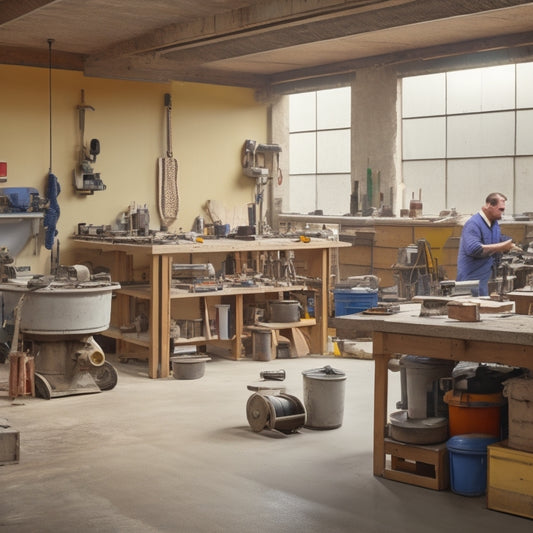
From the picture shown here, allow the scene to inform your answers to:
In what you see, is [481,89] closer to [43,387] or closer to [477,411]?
[43,387]

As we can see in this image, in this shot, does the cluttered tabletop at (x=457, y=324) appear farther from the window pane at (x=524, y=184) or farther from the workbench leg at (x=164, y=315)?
the window pane at (x=524, y=184)

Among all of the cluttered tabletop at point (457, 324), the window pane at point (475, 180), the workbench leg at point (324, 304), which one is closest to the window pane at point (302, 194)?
the window pane at point (475, 180)

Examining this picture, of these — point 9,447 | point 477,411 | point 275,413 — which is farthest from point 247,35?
point 477,411

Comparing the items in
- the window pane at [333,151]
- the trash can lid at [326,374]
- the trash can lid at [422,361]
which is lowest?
the trash can lid at [326,374]

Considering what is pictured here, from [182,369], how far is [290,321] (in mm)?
1458

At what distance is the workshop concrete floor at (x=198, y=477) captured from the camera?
14.0 ft

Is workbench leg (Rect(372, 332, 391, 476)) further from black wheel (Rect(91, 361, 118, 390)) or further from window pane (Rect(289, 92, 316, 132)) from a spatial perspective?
window pane (Rect(289, 92, 316, 132))

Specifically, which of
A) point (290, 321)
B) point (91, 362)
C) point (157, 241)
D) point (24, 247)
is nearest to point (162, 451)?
point (91, 362)

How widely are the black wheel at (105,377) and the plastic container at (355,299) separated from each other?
245 centimetres

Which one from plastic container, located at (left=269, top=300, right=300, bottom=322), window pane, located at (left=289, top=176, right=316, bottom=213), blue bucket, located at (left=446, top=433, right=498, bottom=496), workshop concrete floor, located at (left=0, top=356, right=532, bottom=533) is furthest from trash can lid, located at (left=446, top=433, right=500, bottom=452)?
window pane, located at (left=289, top=176, right=316, bottom=213)

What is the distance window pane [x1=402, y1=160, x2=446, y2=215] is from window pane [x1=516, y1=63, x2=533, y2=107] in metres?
1.07

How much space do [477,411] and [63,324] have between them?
3.36 metres

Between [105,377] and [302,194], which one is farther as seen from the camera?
[302,194]

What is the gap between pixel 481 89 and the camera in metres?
9.72
